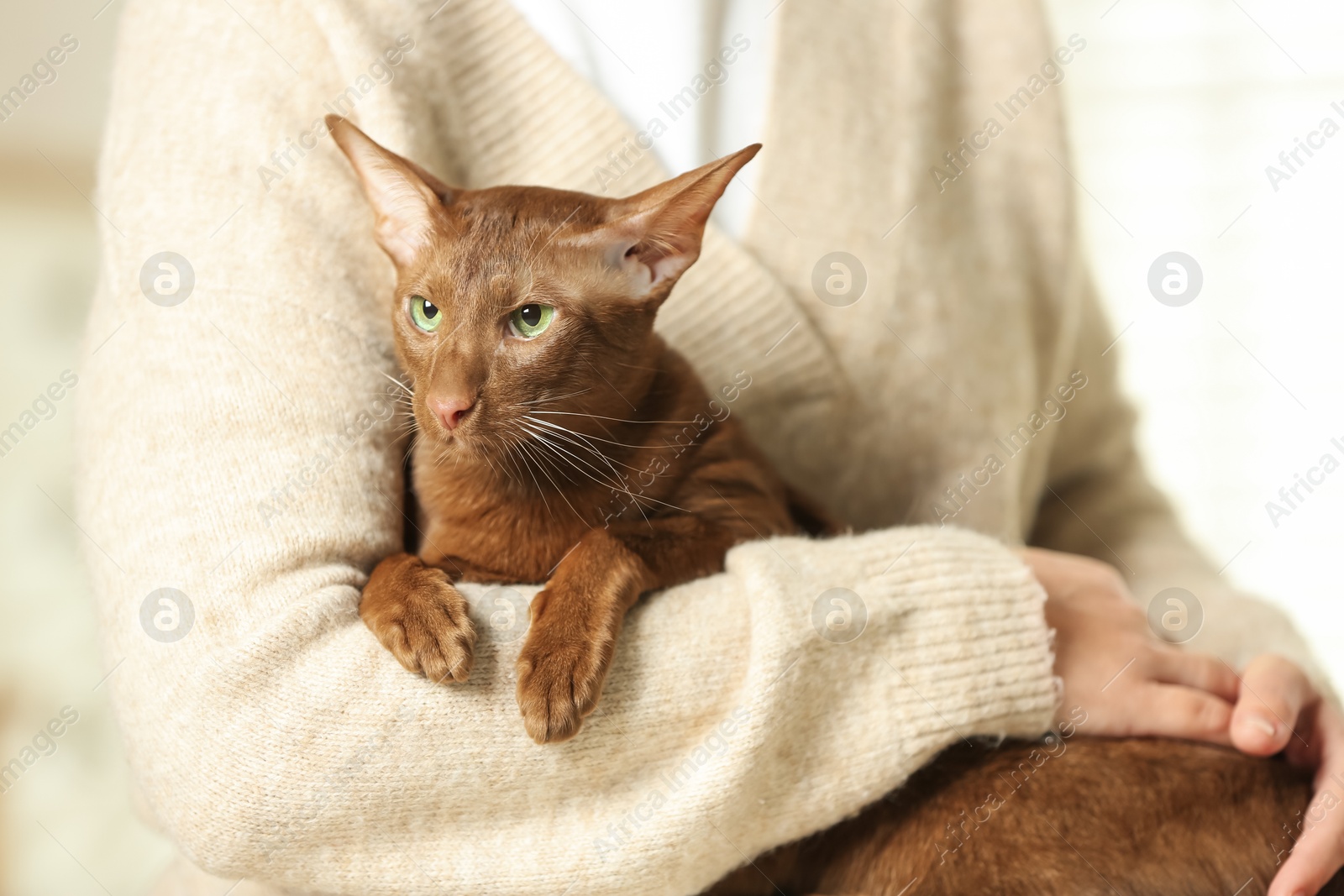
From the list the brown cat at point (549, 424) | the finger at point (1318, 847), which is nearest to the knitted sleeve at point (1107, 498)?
the finger at point (1318, 847)

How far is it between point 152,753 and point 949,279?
1215 mm

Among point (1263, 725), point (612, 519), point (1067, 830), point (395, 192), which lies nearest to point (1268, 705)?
point (1263, 725)

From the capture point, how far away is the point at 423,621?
914 mm

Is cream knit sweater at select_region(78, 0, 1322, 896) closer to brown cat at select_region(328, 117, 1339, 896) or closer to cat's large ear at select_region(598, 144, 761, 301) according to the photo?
brown cat at select_region(328, 117, 1339, 896)

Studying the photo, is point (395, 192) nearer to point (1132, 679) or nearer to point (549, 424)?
point (549, 424)

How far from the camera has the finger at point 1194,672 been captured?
4.00 feet

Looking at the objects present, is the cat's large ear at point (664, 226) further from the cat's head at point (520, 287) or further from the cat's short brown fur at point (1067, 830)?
the cat's short brown fur at point (1067, 830)

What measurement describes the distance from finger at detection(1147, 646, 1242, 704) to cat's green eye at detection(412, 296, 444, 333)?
0.94 meters

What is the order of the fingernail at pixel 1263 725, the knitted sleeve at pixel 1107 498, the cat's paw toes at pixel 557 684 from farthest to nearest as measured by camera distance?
the knitted sleeve at pixel 1107 498
the fingernail at pixel 1263 725
the cat's paw toes at pixel 557 684

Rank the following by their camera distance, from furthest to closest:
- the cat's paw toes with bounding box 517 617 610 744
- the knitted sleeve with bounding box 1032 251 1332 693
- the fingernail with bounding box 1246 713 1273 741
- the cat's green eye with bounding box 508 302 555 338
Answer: the knitted sleeve with bounding box 1032 251 1332 693 < the fingernail with bounding box 1246 713 1273 741 < the cat's green eye with bounding box 508 302 555 338 < the cat's paw toes with bounding box 517 617 610 744

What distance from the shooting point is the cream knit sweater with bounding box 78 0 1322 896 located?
91 cm

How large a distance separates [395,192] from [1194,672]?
3.65ft

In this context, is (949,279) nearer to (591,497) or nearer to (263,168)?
(591,497)

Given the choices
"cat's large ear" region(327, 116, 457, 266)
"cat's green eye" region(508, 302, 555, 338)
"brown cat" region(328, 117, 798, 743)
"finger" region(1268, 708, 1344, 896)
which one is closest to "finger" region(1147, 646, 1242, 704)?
"finger" region(1268, 708, 1344, 896)
